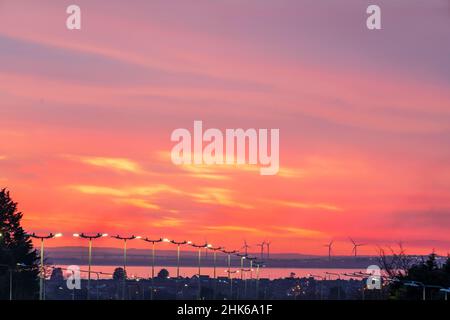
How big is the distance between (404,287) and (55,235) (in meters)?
64.1

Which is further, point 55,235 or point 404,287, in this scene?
point 404,287
